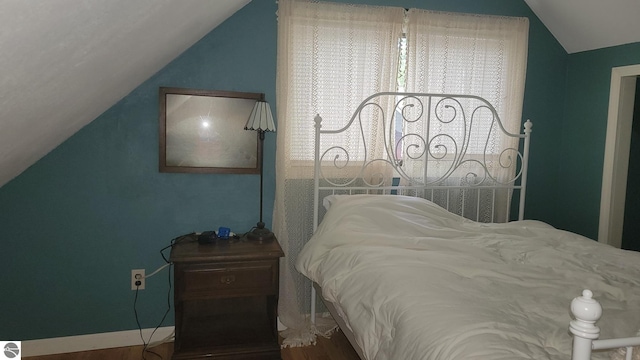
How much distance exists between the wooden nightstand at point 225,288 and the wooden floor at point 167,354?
0.18 m

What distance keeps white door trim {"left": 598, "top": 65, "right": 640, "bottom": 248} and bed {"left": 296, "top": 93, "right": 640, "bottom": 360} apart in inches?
21.5

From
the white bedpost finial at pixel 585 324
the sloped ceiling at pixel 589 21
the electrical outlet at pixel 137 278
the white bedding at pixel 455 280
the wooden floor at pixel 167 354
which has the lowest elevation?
the wooden floor at pixel 167 354

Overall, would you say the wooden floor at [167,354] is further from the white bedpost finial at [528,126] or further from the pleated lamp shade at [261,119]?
the white bedpost finial at [528,126]

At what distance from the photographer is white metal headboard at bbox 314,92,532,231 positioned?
112 inches

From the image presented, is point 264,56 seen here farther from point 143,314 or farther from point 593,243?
point 593,243

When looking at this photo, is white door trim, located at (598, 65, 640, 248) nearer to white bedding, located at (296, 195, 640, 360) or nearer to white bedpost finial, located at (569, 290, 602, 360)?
white bedding, located at (296, 195, 640, 360)

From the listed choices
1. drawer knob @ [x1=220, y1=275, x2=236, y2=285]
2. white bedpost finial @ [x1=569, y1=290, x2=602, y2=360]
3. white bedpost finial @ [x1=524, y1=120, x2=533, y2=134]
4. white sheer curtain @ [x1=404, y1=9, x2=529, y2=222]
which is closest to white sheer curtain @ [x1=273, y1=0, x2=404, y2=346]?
white sheer curtain @ [x1=404, y1=9, x2=529, y2=222]

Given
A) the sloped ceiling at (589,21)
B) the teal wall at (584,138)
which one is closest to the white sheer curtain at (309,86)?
the sloped ceiling at (589,21)

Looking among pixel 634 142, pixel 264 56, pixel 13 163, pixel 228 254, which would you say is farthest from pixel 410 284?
pixel 634 142

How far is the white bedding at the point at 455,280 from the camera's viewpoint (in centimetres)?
133

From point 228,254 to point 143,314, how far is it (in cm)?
82

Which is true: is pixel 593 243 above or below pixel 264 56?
below

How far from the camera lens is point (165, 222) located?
2672mm

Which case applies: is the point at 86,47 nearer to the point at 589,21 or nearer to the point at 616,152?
the point at 589,21
